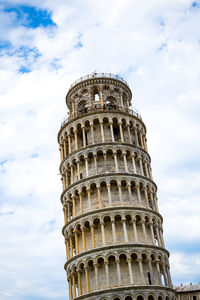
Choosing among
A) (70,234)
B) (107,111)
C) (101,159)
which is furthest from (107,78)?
(70,234)

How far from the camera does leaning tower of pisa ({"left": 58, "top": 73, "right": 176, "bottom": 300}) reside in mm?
35156

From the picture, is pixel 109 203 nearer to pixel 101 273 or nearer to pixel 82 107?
pixel 101 273

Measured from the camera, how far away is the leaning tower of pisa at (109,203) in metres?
35.2

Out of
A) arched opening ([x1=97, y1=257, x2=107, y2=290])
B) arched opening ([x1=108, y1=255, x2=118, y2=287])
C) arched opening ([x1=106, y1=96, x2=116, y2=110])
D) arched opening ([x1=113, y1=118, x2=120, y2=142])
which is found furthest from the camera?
arched opening ([x1=106, y1=96, x2=116, y2=110])

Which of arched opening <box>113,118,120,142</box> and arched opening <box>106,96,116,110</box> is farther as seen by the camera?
arched opening <box>106,96,116,110</box>

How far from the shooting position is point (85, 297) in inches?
1357

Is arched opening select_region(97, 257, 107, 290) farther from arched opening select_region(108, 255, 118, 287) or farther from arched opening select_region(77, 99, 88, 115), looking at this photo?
arched opening select_region(77, 99, 88, 115)

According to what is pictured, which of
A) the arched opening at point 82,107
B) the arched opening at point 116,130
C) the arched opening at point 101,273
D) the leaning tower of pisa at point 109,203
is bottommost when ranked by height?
the arched opening at point 101,273

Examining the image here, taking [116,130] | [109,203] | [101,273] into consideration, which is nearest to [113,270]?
[101,273]

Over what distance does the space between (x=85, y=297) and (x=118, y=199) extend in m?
9.62

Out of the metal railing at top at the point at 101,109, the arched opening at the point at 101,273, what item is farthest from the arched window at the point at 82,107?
the arched opening at the point at 101,273

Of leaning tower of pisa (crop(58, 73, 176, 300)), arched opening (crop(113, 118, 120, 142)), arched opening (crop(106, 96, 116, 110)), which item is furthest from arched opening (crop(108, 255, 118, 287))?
arched opening (crop(106, 96, 116, 110))

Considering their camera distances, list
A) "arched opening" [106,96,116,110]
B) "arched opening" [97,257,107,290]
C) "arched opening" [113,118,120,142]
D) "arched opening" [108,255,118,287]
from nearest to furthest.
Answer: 1. "arched opening" [108,255,118,287]
2. "arched opening" [97,257,107,290]
3. "arched opening" [113,118,120,142]
4. "arched opening" [106,96,116,110]

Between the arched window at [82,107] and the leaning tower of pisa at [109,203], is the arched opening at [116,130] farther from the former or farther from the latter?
the arched window at [82,107]
